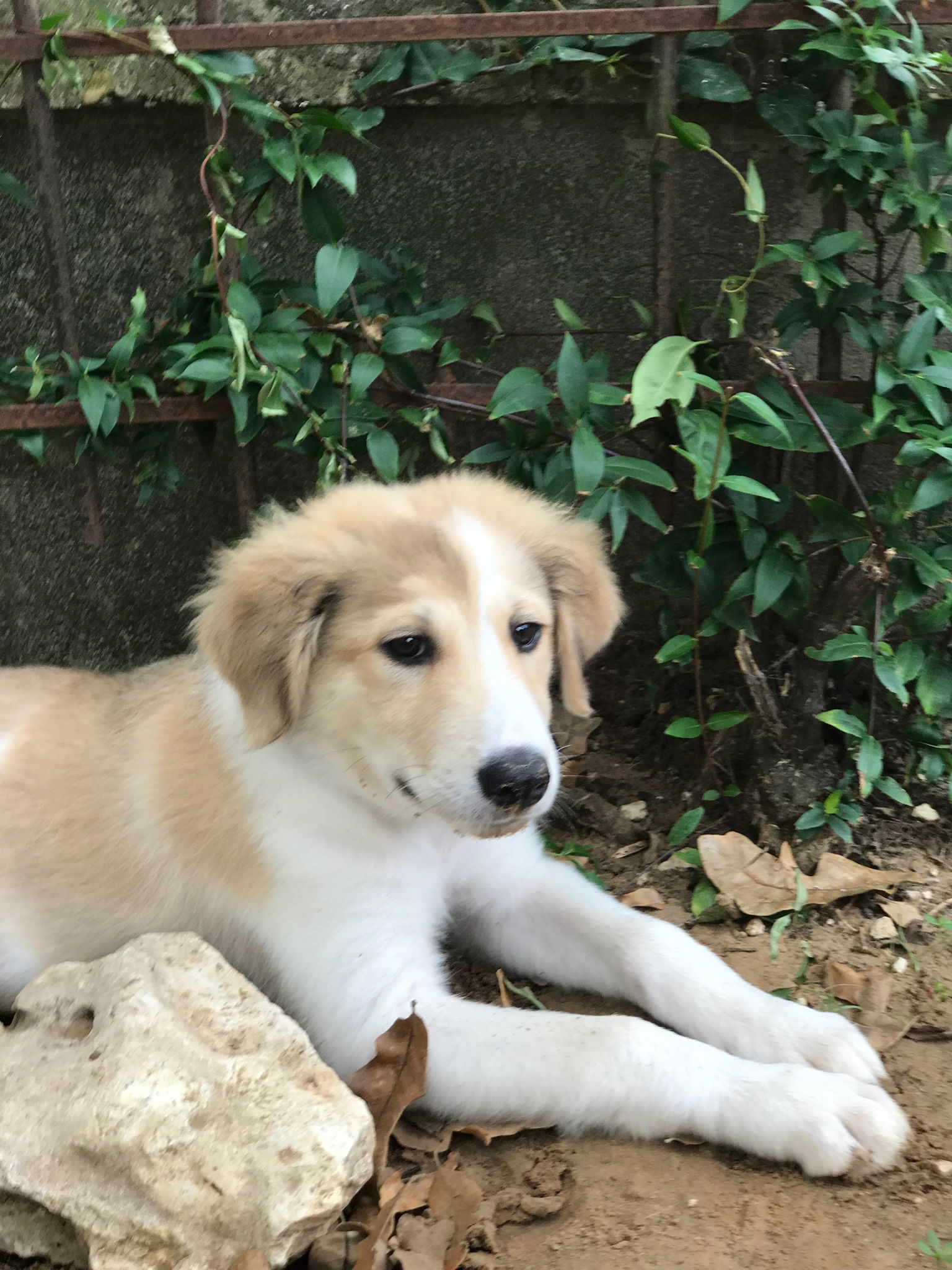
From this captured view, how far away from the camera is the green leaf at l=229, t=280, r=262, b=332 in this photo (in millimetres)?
2951

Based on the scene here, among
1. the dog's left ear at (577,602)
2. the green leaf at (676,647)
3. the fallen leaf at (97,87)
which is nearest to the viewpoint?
the dog's left ear at (577,602)

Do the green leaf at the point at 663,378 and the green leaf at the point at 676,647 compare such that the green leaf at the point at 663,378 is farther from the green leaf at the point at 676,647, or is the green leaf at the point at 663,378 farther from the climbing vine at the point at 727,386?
the green leaf at the point at 676,647

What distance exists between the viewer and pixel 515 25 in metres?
2.87

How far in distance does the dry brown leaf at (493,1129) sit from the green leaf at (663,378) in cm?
156

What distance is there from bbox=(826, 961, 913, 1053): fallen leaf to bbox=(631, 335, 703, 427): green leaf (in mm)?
1400

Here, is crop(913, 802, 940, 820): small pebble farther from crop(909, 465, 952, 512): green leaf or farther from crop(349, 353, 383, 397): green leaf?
crop(349, 353, 383, 397): green leaf

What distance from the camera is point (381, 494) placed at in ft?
8.53

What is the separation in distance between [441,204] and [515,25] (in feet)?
2.34

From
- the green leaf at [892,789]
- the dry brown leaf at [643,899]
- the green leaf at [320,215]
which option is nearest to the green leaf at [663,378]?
Result: the green leaf at [320,215]

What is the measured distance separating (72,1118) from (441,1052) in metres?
0.71

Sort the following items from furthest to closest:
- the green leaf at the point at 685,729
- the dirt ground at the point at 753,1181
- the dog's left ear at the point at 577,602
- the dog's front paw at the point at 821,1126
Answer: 1. the green leaf at the point at 685,729
2. the dog's left ear at the point at 577,602
3. the dog's front paw at the point at 821,1126
4. the dirt ground at the point at 753,1181

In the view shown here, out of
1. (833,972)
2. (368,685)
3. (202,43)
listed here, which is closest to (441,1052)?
(368,685)

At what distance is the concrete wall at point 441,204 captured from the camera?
11.1ft

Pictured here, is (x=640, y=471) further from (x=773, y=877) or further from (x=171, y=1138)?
(x=171, y=1138)
